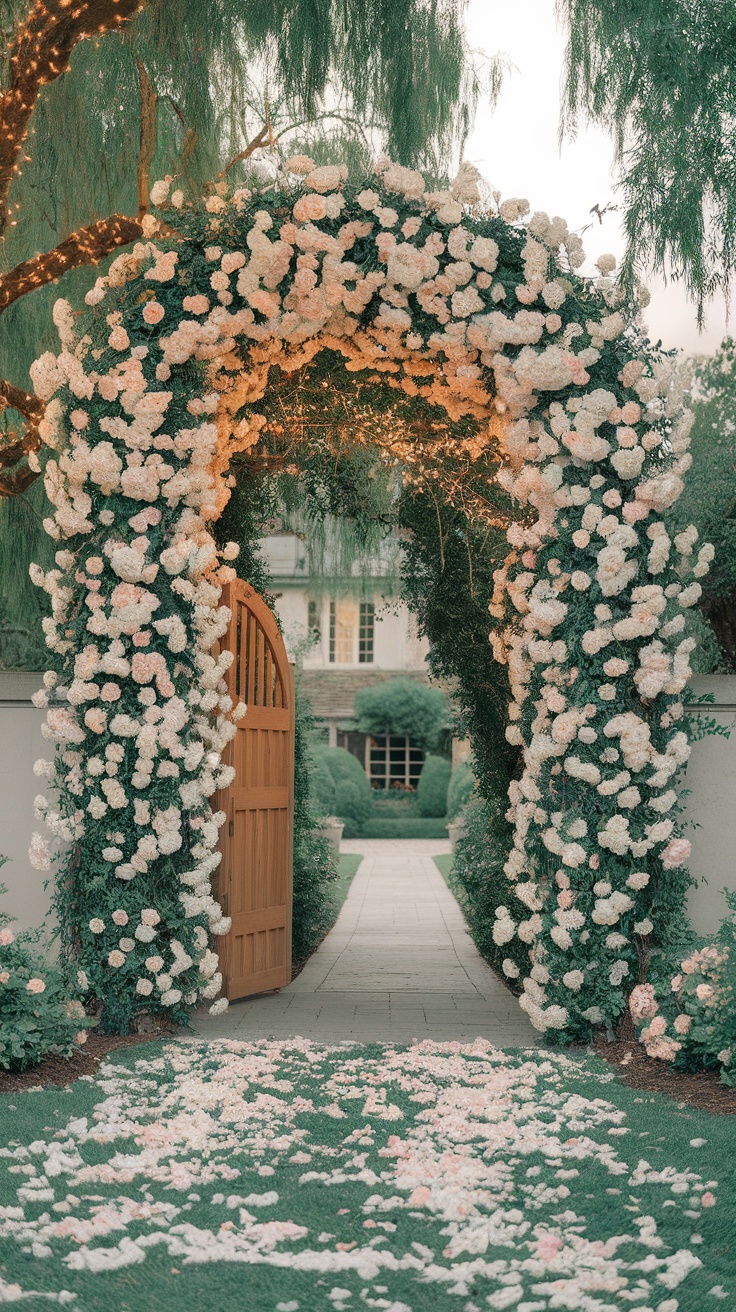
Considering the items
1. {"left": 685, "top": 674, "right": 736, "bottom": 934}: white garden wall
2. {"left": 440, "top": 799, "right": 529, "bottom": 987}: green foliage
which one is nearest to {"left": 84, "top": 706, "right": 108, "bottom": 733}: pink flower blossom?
{"left": 685, "top": 674, "right": 736, "bottom": 934}: white garden wall

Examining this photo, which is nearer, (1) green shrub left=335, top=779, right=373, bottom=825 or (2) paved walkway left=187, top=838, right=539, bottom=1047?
(2) paved walkway left=187, top=838, right=539, bottom=1047

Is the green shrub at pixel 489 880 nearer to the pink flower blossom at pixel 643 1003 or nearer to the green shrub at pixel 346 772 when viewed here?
the pink flower blossom at pixel 643 1003

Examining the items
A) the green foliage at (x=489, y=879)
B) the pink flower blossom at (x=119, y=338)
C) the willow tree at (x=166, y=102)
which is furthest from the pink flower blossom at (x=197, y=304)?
the green foliage at (x=489, y=879)

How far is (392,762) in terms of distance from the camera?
933 inches

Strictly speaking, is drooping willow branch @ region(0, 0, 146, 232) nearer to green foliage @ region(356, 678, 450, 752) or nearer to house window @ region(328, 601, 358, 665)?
green foliage @ region(356, 678, 450, 752)

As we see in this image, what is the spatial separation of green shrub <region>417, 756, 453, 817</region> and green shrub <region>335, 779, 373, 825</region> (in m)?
1.08

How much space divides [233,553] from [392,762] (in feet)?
61.7

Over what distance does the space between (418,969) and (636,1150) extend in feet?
13.1

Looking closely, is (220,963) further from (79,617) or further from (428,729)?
(428,729)

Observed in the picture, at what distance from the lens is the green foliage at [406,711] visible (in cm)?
2278

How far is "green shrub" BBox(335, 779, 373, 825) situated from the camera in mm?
21266

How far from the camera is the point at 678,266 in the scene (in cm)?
539

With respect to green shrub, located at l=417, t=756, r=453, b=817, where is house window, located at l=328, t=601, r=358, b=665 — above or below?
above

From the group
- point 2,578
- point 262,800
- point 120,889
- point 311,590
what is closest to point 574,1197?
point 120,889
